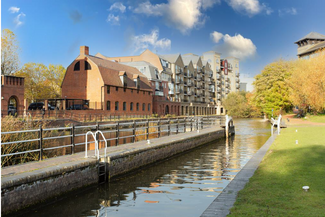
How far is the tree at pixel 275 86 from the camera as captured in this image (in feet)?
196

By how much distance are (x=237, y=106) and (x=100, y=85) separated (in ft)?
191

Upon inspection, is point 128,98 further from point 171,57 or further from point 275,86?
point 171,57

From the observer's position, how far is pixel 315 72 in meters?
42.9

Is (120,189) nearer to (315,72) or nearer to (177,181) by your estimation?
(177,181)

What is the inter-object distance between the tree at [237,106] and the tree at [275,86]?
32020 mm

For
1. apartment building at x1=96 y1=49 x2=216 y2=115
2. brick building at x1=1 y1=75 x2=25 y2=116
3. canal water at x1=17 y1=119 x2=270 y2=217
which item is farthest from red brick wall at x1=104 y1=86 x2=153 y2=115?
canal water at x1=17 y1=119 x2=270 y2=217

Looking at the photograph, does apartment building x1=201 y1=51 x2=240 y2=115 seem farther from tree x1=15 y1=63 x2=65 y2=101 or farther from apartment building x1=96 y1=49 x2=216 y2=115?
tree x1=15 y1=63 x2=65 y2=101

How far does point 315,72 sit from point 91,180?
1628 inches

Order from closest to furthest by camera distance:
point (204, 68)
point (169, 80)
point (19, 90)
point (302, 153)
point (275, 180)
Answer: point (275, 180) → point (302, 153) → point (19, 90) → point (169, 80) → point (204, 68)

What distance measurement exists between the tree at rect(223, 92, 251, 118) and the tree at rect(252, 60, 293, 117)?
32.0 meters

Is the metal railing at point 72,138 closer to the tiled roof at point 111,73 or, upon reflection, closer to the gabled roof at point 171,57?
the tiled roof at point 111,73

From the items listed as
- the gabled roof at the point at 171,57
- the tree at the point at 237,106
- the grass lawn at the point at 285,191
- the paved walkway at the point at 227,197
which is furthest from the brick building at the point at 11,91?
the tree at the point at 237,106

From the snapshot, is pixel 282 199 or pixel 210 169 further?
pixel 210 169

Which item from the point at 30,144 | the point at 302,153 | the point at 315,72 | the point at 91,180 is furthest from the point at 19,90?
the point at 315,72
